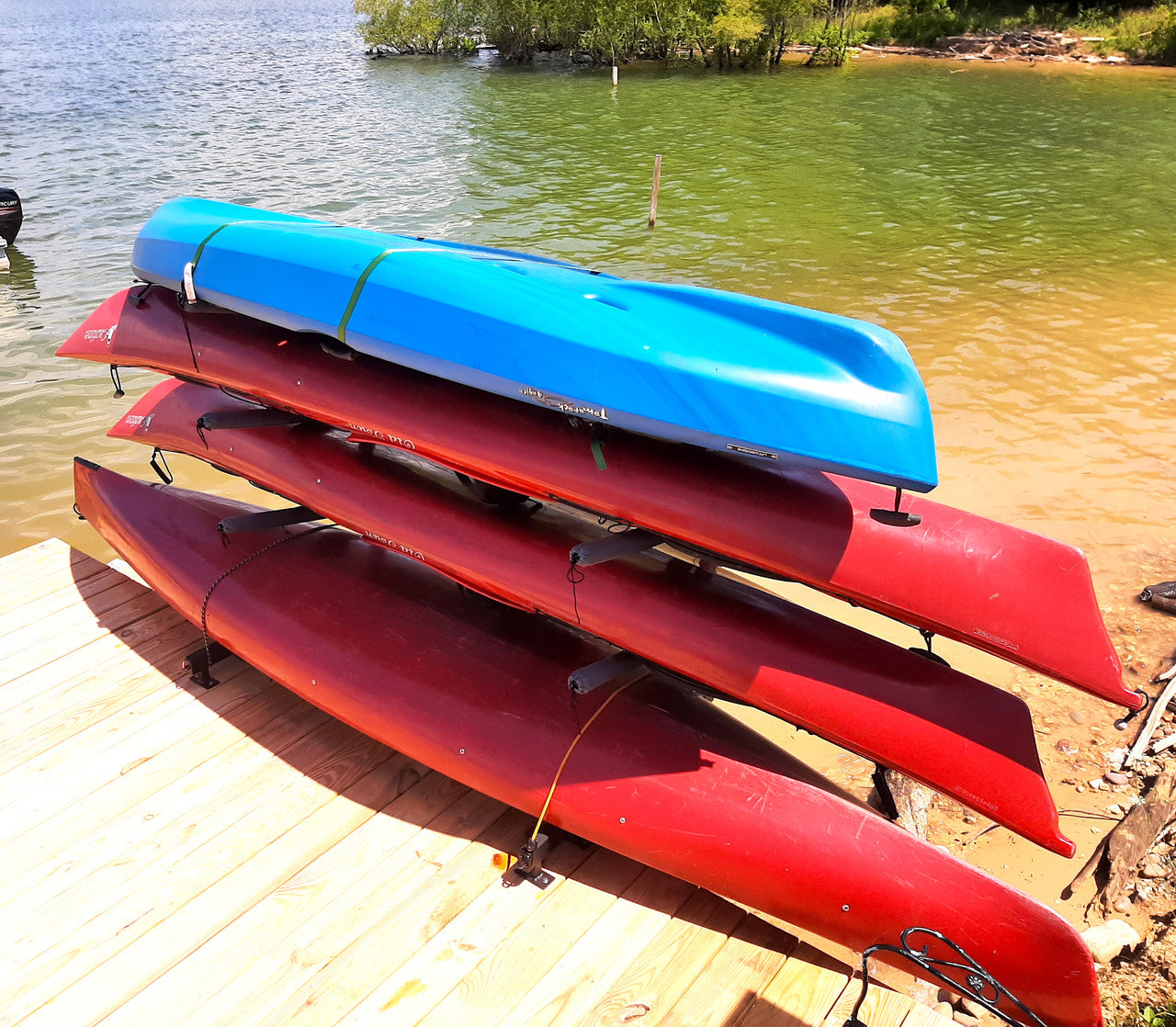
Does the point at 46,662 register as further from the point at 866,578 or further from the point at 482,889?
the point at 866,578

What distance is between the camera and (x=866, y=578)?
8.63 ft

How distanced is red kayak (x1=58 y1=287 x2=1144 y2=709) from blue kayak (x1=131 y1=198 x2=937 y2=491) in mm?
192

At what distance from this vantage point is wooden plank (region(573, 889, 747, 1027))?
237 centimetres

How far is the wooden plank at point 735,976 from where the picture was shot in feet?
7.76

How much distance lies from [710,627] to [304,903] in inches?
59.0

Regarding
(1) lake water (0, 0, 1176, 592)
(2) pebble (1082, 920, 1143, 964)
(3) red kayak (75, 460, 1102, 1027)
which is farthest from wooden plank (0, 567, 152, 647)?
(2) pebble (1082, 920, 1143, 964)

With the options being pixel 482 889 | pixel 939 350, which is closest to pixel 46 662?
pixel 482 889

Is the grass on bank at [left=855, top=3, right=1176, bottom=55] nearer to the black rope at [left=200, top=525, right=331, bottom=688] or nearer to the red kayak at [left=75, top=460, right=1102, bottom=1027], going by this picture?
the black rope at [left=200, top=525, right=331, bottom=688]

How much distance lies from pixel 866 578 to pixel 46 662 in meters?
3.30

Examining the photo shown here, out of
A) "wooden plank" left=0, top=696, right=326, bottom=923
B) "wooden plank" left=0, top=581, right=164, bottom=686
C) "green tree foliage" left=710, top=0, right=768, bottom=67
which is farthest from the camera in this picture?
"green tree foliage" left=710, top=0, right=768, bottom=67

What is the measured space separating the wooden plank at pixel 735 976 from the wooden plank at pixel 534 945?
0.36 metres

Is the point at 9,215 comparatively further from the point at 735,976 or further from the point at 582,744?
the point at 735,976

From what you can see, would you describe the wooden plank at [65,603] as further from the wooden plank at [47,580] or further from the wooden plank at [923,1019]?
the wooden plank at [923,1019]

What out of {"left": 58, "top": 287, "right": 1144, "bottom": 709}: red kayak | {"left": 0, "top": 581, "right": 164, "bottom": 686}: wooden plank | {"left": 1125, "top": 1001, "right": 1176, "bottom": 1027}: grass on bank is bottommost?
{"left": 1125, "top": 1001, "right": 1176, "bottom": 1027}: grass on bank
